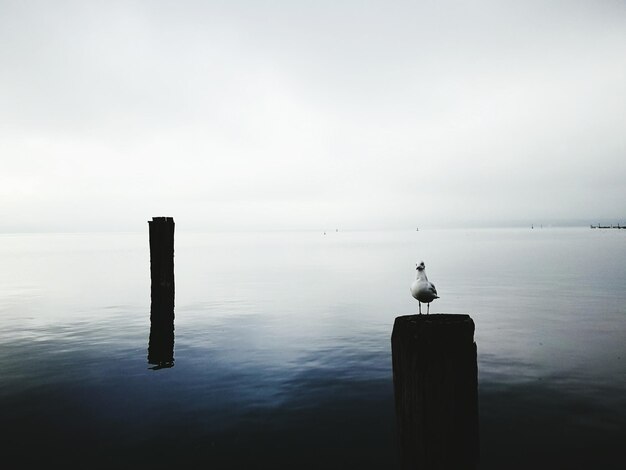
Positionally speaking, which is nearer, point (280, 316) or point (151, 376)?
point (151, 376)

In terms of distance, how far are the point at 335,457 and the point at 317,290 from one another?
25.0 metres

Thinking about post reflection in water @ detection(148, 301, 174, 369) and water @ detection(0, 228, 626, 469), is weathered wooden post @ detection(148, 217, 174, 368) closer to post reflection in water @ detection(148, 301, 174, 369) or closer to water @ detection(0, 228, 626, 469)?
post reflection in water @ detection(148, 301, 174, 369)

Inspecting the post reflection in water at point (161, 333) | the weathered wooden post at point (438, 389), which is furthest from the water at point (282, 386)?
the weathered wooden post at point (438, 389)

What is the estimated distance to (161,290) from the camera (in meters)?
14.9

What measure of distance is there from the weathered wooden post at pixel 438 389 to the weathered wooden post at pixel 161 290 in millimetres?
10699

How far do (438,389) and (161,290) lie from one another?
1274 centimetres

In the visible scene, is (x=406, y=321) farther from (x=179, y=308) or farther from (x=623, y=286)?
(x=623, y=286)

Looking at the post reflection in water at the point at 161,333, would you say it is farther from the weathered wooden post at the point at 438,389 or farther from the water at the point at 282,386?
the weathered wooden post at the point at 438,389

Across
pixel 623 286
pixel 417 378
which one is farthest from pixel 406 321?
pixel 623 286

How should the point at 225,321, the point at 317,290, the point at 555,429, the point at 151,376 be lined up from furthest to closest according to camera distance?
1. the point at 317,290
2. the point at 225,321
3. the point at 151,376
4. the point at 555,429

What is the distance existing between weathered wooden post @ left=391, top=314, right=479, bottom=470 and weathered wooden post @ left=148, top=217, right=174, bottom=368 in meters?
10.7

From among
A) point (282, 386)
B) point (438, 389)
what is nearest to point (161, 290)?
point (282, 386)

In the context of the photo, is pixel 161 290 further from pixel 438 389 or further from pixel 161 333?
pixel 438 389

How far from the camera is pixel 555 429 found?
327 inches
